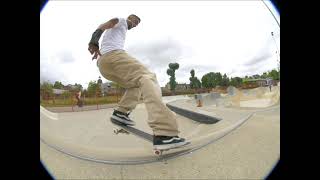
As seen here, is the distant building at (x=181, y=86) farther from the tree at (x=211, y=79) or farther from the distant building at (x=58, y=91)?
the distant building at (x=58, y=91)

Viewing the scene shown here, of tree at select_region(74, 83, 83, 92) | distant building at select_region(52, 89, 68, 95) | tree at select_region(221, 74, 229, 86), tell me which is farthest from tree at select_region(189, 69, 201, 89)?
distant building at select_region(52, 89, 68, 95)

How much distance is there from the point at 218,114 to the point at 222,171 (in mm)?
340

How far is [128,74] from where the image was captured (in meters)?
1.50

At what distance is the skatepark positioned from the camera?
1.53 m

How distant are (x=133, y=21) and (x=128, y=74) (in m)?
0.30

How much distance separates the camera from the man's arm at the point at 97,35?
4.96 ft

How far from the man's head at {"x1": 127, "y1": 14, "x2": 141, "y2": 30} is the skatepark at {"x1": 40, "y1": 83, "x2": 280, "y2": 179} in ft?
1.48

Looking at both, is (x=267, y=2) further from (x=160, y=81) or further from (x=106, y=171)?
(x=106, y=171)

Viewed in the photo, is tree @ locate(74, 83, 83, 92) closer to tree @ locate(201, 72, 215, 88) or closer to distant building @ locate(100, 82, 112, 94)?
distant building @ locate(100, 82, 112, 94)

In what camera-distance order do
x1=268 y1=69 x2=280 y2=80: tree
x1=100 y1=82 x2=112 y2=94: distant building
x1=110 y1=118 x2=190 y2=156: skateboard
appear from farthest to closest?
x1=268 y1=69 x2=280 y2=80: tree
x1=110 y1=118 x2=190 y2=156: skateboard
x1=100 y1=82 x2=112 y2=94: distant building

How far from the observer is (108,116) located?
1565 mm

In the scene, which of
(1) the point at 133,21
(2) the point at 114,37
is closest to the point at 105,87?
(2) the point at 114,37

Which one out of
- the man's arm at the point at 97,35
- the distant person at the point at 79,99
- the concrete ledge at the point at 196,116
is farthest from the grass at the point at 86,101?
the concrete ledge at the point at 196,116

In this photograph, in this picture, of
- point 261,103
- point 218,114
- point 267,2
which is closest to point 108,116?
point 218,114
